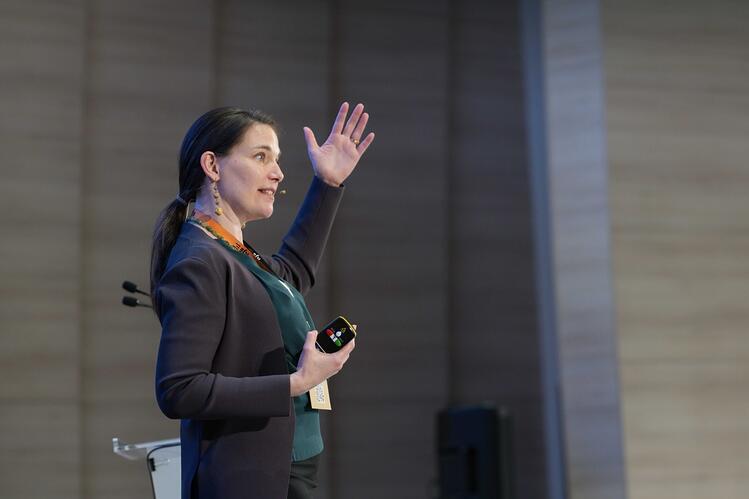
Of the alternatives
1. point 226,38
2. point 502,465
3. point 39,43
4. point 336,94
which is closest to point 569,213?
point 502,465

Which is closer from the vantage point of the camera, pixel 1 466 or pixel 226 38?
pixel 1 466

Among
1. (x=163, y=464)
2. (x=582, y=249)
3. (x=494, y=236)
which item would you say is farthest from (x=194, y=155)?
(x=494, y=236)

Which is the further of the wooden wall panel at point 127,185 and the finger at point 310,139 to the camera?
the wooden wall panel at point 127,185

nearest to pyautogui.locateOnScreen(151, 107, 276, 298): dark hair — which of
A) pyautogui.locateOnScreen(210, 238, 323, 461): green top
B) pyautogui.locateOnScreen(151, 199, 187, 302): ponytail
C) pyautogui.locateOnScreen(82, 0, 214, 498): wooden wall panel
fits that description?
pyautogui.locateOnScreen(151, 199, 187, 302): ponytail

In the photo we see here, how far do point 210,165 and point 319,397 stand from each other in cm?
42

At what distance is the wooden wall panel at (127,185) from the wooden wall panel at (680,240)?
7.00 ft

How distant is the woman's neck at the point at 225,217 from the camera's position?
1.71 metres

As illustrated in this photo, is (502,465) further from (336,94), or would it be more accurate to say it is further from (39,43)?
(39,43)

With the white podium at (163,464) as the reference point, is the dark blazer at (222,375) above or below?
above

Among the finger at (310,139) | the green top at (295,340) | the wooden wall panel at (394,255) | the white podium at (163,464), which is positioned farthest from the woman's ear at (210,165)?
the wooden wall panel at (394,255)

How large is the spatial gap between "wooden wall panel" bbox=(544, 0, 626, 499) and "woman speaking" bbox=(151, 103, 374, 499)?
10.3 feet

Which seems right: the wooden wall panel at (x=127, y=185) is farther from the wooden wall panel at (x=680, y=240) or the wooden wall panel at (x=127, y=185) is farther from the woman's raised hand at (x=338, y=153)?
the woman's raised hand at (x=338, y=153)

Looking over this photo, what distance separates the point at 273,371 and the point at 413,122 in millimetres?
4194

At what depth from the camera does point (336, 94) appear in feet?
18.4
